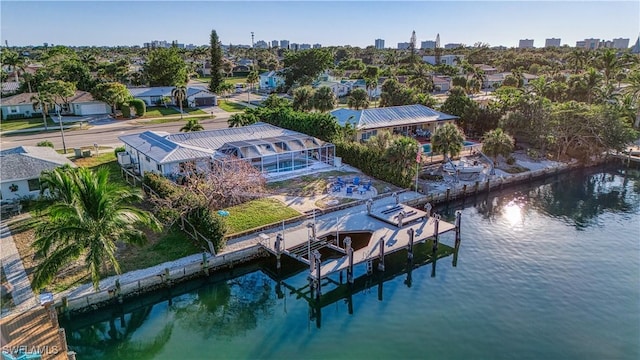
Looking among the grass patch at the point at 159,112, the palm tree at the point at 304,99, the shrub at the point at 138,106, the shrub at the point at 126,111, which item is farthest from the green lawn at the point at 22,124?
the palm tree at the point at 304,99

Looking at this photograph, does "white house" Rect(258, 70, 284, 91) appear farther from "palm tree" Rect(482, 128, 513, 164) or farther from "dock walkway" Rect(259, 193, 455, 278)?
"dock walkway" Rect(259, 193, 455, 278)

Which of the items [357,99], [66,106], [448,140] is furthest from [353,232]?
[66,106]

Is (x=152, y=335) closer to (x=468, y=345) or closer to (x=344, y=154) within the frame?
(x=468, y=345)

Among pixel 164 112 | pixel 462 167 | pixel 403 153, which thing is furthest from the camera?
pixel 164 112

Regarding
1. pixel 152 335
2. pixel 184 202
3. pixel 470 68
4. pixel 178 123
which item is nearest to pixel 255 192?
pixel 184 202

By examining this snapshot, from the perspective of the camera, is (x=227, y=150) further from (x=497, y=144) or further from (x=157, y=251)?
(x=497, y=144)

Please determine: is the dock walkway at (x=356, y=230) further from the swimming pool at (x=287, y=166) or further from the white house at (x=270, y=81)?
the white house at (x=270, y=81)
